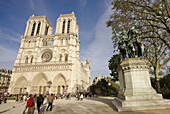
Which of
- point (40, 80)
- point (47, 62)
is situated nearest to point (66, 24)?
point (47, 62)

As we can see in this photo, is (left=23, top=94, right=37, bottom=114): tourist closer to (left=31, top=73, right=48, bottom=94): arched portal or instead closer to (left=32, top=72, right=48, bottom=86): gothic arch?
(left=31, top=73, right=48, bottom=94): arched portal

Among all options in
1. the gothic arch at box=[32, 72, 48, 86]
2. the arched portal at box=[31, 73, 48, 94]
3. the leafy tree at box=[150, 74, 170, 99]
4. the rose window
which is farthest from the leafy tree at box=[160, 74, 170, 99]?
the rose window

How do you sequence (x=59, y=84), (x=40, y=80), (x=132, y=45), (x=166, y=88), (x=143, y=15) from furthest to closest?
(x=40, y=80) → (x=59, y=84) → (x=166, y=88) → (x=143, y=15) → (x=132, y=45)

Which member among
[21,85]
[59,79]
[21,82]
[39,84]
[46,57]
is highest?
[46,57]

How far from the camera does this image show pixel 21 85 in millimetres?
28188

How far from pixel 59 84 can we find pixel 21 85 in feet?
37.4

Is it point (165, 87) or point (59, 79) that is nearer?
point (165, 87)

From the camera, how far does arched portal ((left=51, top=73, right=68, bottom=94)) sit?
2636 cm

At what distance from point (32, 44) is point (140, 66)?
3478 centimetres

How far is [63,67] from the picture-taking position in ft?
89.2

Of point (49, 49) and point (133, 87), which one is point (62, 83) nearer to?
point (49, 49)

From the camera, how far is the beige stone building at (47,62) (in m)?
26.7

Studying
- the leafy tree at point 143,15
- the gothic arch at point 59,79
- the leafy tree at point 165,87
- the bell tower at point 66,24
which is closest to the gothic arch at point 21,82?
the gothic arch at point 59,79

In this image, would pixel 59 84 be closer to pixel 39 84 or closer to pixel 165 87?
pixel 39 84
